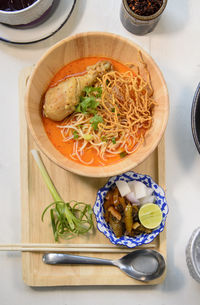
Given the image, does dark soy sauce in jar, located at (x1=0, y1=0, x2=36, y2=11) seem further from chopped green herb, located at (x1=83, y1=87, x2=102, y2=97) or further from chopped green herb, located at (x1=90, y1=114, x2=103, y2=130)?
chopped green herb, located at (x1=90, y1=114, x2=103, y2=130)

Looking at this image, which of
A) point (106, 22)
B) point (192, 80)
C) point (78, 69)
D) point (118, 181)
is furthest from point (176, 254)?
point (106, 22)

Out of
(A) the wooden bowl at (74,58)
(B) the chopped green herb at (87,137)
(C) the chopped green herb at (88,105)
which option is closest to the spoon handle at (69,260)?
(A) the wooden bowl at (74,58)

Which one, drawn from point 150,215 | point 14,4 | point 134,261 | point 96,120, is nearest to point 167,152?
point 150,215

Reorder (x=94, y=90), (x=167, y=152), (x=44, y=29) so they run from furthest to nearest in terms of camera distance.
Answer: (x=167, y=152) → (x=44, y=29) → (x=94, y=90)

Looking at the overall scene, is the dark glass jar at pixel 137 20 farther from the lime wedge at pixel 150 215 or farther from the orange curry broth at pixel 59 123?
the lime wedge at pixel 150 215

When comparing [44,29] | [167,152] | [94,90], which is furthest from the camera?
[167,152]

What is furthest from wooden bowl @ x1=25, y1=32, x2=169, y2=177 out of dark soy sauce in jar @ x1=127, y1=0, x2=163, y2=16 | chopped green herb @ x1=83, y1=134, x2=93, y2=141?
dark soy sauce in jar @ x1=127, y1=0, x2=163, y2=16

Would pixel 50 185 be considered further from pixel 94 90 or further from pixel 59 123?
pixel 94 90
